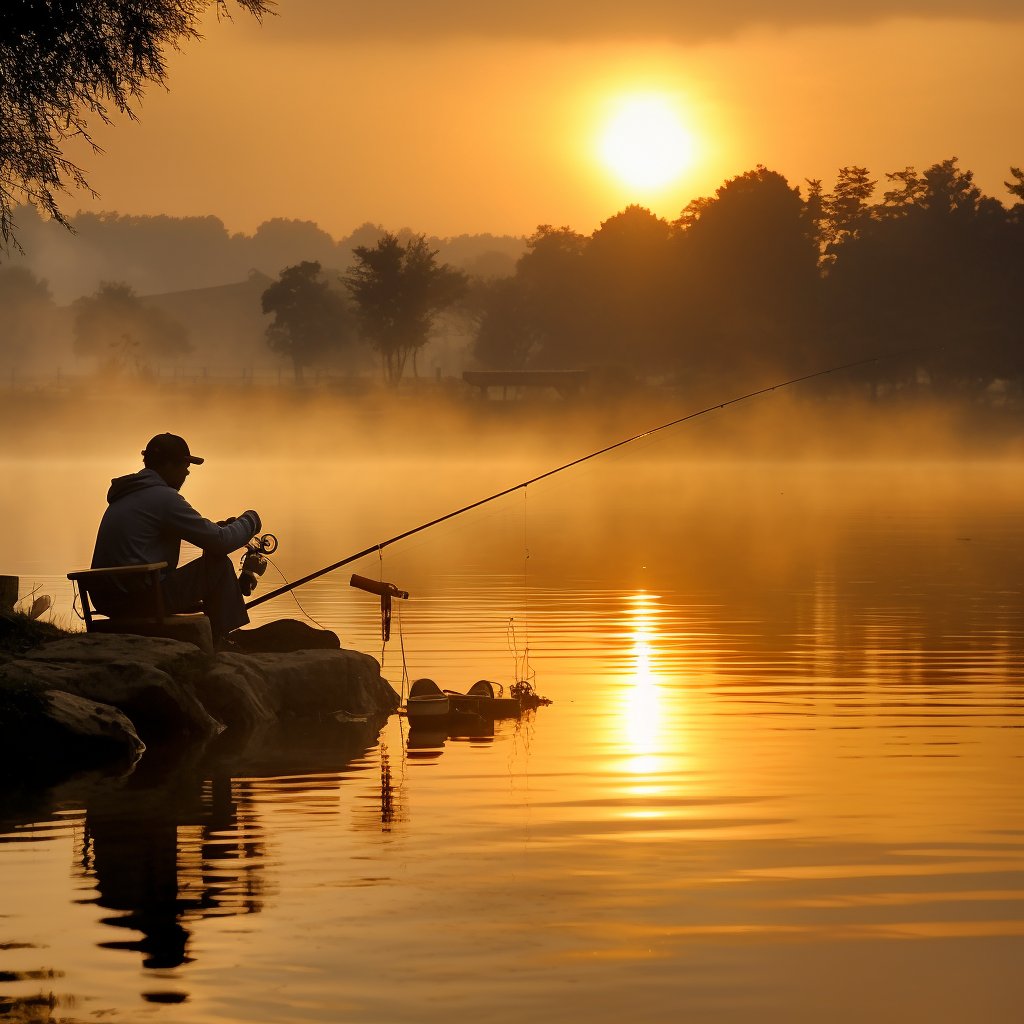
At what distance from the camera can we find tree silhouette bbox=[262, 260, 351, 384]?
15825 centimetres

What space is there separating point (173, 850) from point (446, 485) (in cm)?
5729

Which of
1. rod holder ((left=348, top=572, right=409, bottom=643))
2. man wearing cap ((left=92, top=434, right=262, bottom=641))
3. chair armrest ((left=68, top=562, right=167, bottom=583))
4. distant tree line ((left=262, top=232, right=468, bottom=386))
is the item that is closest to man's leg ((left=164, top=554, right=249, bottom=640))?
man wearing cap ((left=92, top=434, right=262, bottom=641))

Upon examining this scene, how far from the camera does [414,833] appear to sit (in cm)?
1006

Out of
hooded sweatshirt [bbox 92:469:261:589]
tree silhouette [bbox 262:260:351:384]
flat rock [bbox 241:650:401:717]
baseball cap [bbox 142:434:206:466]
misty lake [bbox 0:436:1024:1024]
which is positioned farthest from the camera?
tree silhouette [bbox 262:260:351:384]

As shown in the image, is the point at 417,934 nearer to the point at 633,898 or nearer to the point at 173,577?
the point at 633,898

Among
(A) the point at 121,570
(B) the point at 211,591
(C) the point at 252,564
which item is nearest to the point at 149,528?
(A) the point at 121,570

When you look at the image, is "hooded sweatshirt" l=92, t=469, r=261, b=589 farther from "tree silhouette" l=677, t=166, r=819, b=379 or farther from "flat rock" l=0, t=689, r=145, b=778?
"tree silhouette" l=677, t=166, r=819, b=379

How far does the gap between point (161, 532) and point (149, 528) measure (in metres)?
0.10

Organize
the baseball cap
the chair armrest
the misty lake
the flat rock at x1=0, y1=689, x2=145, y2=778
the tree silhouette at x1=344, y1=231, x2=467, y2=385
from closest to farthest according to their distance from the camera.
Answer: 1. the misty lake
2. the flat rock at x1=0, y1=689, x2=145, y2=778
3. the chair armrest
4. the baseball cap
5. the tree silhouette at x1=344, y1=231, x2=467, y2=385

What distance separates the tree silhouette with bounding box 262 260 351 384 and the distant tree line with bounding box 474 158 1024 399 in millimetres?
46466

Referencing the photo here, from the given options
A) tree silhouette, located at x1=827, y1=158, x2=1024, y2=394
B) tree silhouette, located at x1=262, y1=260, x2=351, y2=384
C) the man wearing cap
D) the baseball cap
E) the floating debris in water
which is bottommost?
the floating debris in water

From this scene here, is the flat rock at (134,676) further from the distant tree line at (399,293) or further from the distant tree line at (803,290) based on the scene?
the distant tree line at (399,293)

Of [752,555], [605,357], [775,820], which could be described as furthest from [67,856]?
[605,357]

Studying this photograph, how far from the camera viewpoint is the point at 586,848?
9633mm
